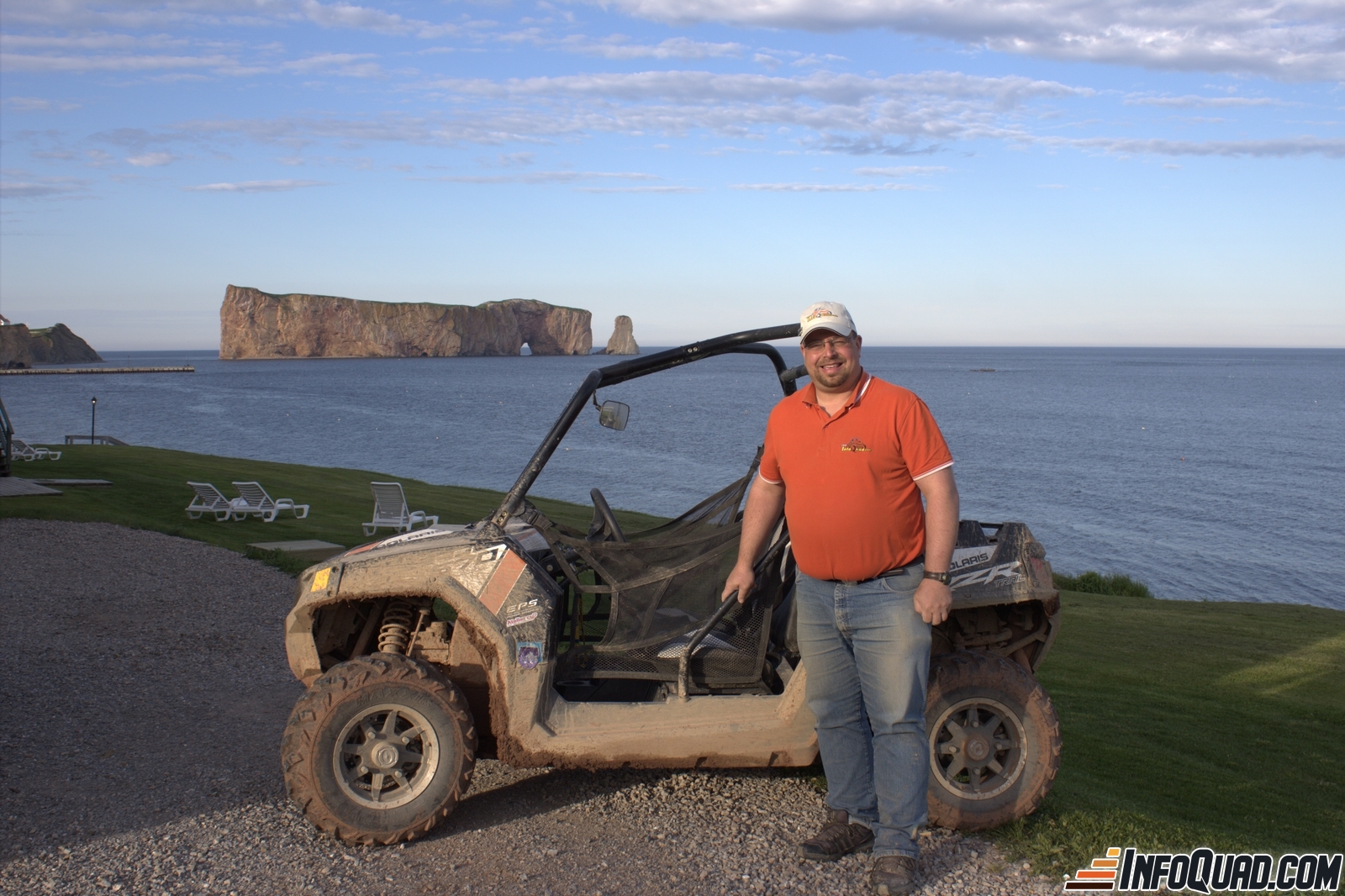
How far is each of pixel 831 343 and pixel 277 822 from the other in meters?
3.48

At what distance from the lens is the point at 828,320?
14.5 ft

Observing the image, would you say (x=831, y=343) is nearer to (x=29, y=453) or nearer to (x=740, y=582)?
(x=740, y=582)

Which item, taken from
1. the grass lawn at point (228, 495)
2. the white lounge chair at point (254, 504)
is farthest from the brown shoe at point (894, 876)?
the white lounge chair at point (254, 504)

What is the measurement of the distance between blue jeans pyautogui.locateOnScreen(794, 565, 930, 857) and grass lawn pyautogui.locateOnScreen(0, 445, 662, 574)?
33.2 ft

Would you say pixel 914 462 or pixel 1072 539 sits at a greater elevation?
pixel 914 462

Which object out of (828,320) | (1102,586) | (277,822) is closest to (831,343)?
(828,320)

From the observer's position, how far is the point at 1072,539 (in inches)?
1409

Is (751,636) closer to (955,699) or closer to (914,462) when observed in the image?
(955,699)

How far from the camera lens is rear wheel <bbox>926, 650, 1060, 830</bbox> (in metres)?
4.88

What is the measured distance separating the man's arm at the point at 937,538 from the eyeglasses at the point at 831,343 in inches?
25.3

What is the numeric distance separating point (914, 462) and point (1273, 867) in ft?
8.21

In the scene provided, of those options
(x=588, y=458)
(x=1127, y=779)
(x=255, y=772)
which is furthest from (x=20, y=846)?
(x=588, y=458)

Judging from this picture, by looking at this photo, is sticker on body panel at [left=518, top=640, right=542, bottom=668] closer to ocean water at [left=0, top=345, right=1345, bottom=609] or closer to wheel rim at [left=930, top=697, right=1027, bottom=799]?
wheel rim at [left=930, top=697, right=1027, bottom=799]

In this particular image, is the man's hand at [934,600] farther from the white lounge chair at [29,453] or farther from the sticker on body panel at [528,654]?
the white lounge chair at [29,453]
